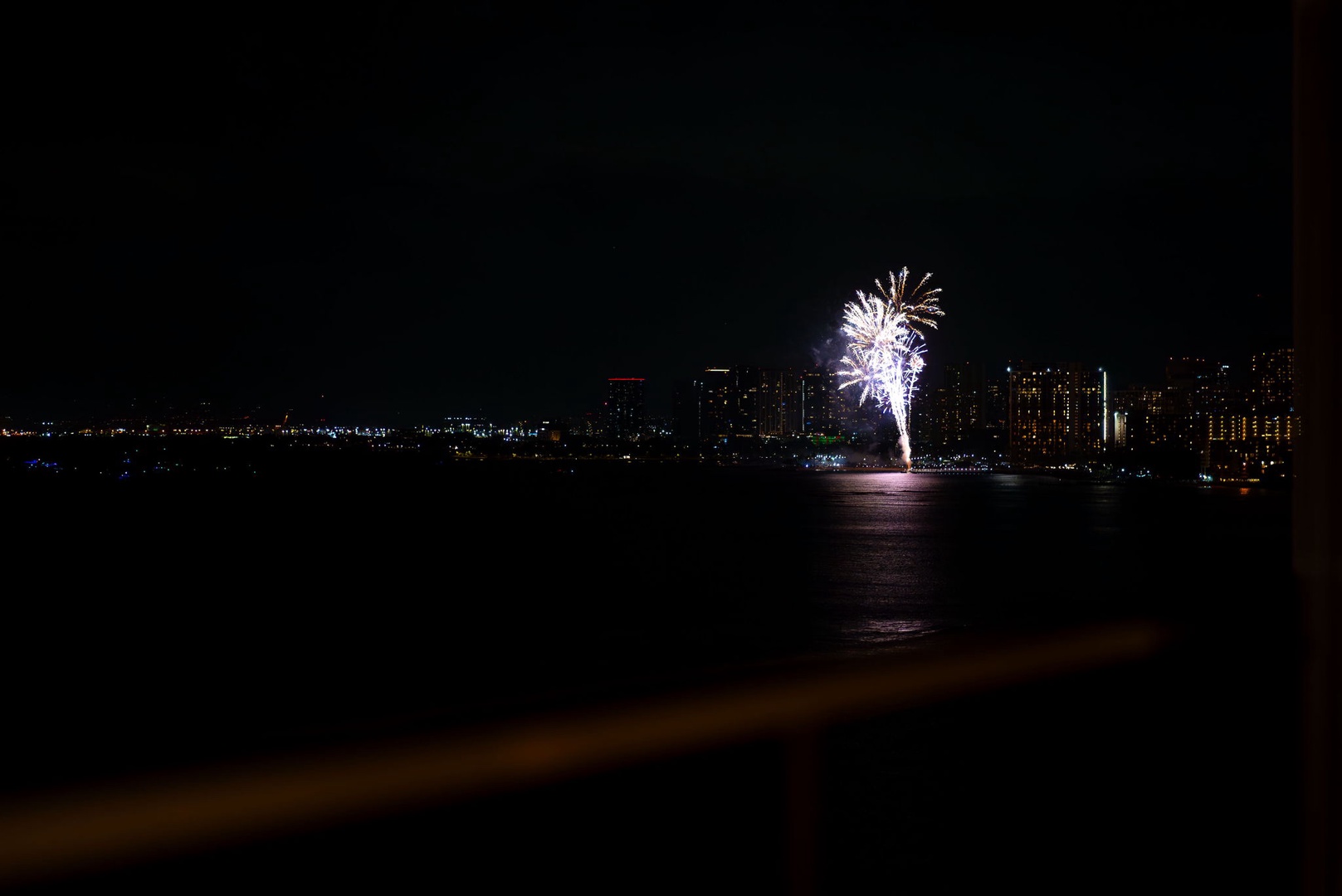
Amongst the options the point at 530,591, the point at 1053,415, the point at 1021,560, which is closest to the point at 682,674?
the point at 530,591

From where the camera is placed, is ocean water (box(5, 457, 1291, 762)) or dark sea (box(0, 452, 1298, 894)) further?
ocean water (box(5, 457, 1291, 762))

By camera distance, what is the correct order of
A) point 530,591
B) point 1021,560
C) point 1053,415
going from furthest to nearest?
point 1053,415
point 1021,560
point 530,591

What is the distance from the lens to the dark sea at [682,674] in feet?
6.45

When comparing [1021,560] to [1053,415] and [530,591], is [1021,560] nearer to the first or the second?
[530,591]

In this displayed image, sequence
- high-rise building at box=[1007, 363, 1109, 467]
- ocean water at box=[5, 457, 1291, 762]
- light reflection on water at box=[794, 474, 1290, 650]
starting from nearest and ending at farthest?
ocean water at box=[5, 457, 1291, 762]
light reflection on water at box=[794, 474, 1290, 650]
high-rise building at box=[1007, 363, 1109, 467]

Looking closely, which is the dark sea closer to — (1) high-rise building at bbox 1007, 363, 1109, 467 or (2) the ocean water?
(2) the ocean water

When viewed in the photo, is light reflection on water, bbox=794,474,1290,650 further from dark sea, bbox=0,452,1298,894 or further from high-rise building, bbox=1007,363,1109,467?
high-rise building, bbox=1007,363,1109,467

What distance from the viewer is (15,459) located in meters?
100

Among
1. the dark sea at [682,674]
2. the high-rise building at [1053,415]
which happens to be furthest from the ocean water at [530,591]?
the high-rise building at [1053,415]

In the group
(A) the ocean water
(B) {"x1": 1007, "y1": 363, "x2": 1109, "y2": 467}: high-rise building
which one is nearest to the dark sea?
(A) the ocean water

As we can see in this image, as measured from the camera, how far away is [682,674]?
138cm

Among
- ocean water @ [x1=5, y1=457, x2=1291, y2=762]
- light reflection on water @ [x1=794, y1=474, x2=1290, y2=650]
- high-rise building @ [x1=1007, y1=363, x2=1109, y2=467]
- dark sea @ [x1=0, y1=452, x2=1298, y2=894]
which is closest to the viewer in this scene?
dark sea @ [x1=0, y1=452, x2=1298, y2=894]

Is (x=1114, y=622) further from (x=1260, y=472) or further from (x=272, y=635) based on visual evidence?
(x=1260, y=472)

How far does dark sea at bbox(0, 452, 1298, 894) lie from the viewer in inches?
77.4
